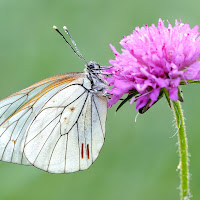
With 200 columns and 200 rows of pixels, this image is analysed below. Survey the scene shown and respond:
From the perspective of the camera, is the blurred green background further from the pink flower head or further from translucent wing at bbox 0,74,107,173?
translucent wing at bbox 0,74,107,173

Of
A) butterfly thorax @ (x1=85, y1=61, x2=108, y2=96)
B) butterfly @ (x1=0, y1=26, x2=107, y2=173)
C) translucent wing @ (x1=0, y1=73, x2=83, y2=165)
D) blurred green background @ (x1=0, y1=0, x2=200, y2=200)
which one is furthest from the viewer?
blurred green background @ (x1=0, y1=0, x2=200, y2=200)

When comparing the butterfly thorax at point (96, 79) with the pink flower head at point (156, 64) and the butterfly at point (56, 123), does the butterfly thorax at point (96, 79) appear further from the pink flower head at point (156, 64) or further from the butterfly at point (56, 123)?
the pink flower head at point (156, 64)

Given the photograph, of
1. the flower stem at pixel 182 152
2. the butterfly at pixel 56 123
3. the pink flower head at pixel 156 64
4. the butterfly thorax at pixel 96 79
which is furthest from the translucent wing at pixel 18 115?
the flower stem at pixel 182 152

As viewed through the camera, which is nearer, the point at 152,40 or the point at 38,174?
the point at 152,40

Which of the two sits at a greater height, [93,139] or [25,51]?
[25,51]

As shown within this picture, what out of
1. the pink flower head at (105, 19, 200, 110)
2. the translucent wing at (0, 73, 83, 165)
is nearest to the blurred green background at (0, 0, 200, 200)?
the pink flower head at (105, 19, 200, 110)

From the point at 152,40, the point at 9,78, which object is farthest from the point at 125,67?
the point at 9,78

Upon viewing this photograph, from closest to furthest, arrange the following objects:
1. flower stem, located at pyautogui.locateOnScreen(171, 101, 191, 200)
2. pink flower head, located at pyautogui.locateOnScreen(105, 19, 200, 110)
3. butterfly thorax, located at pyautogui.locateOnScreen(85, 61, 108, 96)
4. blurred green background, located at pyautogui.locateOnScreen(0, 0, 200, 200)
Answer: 1. flower stem, located at pyautogui.locateOnScreen(171, 101, 191, 200)
2. pink flower head, located at pyautogui.locateOnScreen(105, 19, 200, 110)
3. butterfly thorax, located at pyautogui.locateOnScreen(85, 61, 108, 96)
4. blurred green background, located at pyautogui.locateOnScreen(0, 0, 200, 200)

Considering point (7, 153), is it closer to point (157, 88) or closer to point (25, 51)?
point (157, 88)
